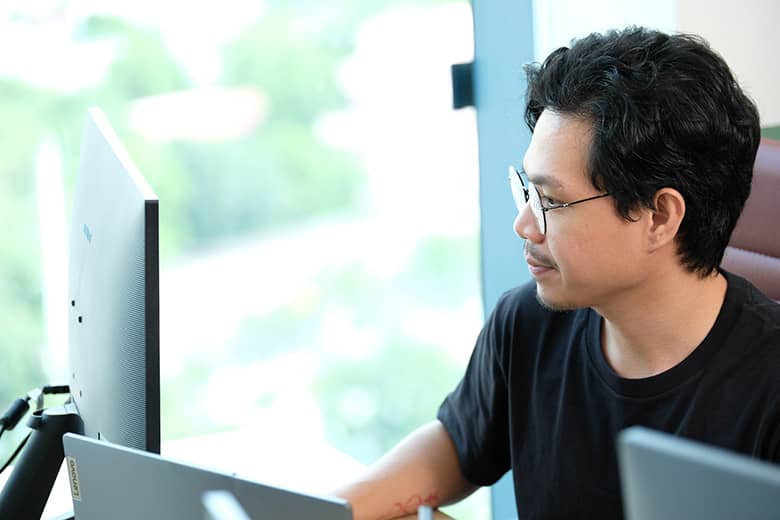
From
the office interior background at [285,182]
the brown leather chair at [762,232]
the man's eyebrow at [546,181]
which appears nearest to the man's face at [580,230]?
the man's eyebrow at [546,181]

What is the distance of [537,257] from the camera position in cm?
139

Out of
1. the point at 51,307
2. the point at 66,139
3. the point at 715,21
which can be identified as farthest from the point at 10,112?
the point at 715,21

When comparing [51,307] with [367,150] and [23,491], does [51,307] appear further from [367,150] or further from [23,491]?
[23,491]

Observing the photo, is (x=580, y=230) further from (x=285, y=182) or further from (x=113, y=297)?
(x=285, y=182)

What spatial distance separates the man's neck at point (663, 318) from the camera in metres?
1.33

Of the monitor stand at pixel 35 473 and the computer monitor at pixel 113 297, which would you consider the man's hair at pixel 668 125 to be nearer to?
the computer monitor at pixel 113 297

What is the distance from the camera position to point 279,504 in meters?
0.85

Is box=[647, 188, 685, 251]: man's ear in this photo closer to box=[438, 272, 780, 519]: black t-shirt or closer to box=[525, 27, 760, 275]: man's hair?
box=[525, 27, 760, 275]: man's hair

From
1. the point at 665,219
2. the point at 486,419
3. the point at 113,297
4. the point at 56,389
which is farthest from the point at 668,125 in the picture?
the point at 56,389

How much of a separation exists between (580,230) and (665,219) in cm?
11

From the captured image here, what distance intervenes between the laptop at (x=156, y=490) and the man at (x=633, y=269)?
1.57 feet

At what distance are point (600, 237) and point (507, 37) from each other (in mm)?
1294

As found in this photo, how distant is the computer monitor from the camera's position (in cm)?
107

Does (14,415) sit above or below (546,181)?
below
